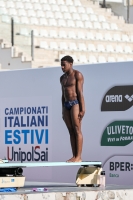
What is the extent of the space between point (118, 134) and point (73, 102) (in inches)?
36.6

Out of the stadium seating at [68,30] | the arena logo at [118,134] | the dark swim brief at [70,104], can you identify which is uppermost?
the stadium seating at [68,30]

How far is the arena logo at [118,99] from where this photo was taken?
11867 mm

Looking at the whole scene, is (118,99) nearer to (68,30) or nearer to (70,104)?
(70,104)

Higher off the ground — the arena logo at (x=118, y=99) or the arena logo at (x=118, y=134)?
the arena logo at (x=118, y=99)

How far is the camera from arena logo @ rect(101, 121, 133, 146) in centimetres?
1179

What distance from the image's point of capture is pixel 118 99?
12000 millimetres

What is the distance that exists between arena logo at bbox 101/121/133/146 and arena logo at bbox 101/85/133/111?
265 mm

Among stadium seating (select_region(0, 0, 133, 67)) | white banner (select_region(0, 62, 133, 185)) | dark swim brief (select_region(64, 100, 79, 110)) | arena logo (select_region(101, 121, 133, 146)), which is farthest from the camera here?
stadium seating (select_region(0, 0, 133, 67))

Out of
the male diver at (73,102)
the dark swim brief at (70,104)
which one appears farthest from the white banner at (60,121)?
the dark swim brief at (70,104)

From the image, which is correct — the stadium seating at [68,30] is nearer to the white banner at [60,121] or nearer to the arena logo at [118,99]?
the white banner at [60,121]

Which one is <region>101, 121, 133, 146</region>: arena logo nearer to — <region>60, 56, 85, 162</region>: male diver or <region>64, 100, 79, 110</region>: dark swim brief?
<region>60, 56, 85, 162</region>: male diver

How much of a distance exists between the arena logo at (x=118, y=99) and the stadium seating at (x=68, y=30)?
9536 millimetres

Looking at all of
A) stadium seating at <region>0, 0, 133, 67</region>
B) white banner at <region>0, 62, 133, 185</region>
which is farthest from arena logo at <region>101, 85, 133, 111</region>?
stadium seating at <region>0, 0, 133, 67</region>

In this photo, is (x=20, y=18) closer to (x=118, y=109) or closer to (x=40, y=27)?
(x=40, y=27)
